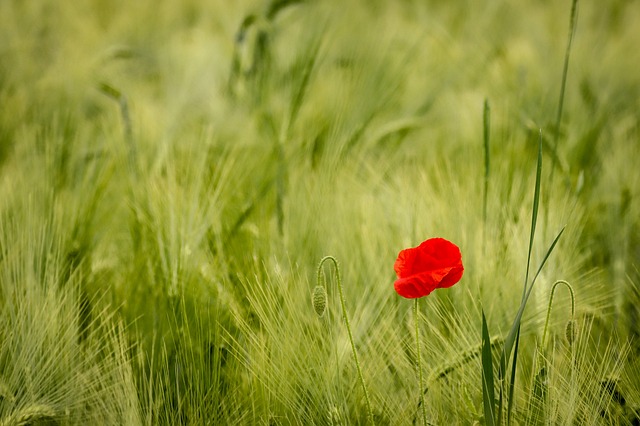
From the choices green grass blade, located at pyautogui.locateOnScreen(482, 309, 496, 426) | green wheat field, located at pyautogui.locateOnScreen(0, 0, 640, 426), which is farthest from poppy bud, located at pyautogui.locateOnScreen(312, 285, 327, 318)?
green grass blade, located at pyautogui.locateOnScreen(482, 309, 496, 426)

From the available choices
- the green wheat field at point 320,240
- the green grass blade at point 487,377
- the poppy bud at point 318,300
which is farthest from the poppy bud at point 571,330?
the poppy bud at point 318,300

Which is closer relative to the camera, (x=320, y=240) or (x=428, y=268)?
(x=428, y=268)

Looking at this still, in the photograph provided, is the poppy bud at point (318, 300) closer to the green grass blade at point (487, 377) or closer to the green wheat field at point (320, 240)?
the green wheat field at point (320, 240)

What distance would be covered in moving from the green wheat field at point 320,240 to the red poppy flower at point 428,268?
0.10ft

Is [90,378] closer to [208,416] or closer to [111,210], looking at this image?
[208,416]

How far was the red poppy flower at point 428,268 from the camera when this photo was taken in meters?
0.52

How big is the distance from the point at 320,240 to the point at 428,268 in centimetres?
29

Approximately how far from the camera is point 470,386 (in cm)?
62

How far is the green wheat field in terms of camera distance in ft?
2.04

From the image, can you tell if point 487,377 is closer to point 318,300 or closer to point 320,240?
point 318,300

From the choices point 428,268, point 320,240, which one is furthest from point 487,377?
point 320,240

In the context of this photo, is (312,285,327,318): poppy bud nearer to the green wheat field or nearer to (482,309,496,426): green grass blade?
the green wheat field

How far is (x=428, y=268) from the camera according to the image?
53cm

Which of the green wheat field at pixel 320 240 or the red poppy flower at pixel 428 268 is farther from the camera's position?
the green wheat field at pixel 320 240
